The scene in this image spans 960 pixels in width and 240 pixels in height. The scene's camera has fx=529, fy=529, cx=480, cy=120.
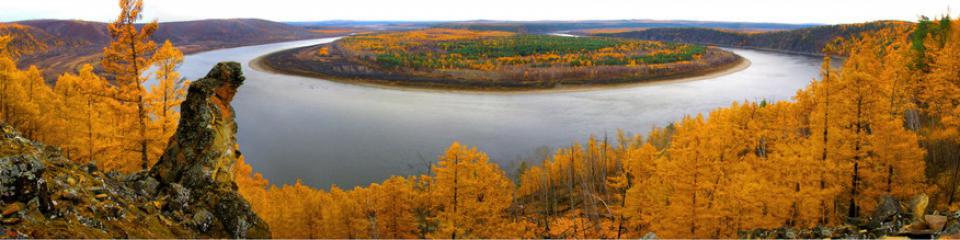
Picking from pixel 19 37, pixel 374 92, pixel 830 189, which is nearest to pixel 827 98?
pixel 830 189

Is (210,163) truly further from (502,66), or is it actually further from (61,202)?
(502,66)

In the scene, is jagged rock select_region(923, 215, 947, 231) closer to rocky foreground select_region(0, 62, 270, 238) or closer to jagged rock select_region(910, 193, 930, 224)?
jagged rock select_region(910, 193, 930, 224)

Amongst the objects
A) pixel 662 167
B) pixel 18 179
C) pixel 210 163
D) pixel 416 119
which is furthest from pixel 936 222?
pixel 416 119

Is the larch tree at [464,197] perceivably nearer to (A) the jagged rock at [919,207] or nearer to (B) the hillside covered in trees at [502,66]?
(A) the jagged rock at [919,207]

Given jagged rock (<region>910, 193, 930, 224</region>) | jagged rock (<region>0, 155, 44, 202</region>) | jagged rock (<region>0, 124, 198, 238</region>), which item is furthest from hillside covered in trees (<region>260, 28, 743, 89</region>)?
jagged rock (<region>0, 155, 44, 202</region>)

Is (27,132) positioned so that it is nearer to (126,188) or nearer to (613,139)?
(126,188)

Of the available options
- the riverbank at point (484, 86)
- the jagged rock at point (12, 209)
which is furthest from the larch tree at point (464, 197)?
the riverbank at point (484, 86)

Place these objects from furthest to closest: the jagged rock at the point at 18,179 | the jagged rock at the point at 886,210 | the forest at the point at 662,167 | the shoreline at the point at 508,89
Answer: the shoreline at the point at 508,89
the forest at the point at 662,167
the jagged rock at the point at 886,210
the jagged rock at the point at 18,179
